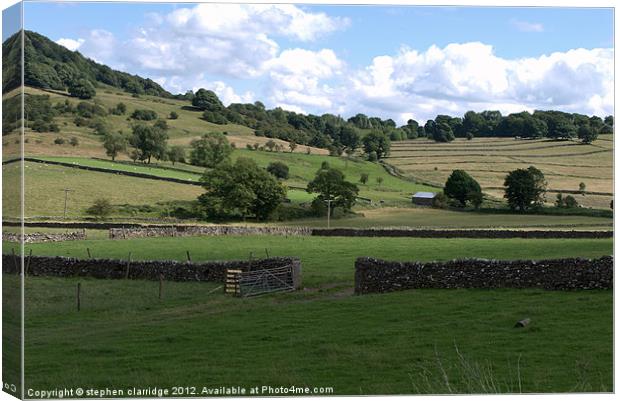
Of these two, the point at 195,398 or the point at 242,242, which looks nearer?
the point at 195,398

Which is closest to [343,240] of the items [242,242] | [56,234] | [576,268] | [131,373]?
[242,242]

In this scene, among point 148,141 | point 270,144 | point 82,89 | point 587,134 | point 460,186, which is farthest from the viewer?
point 148,141

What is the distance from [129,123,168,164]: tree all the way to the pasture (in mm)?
13655

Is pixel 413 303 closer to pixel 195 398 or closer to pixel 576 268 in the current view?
pixel 576 268

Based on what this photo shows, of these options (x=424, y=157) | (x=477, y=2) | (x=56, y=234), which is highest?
(x=477, y=2)

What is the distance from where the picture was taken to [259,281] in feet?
76.8

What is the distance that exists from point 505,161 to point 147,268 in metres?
11.9

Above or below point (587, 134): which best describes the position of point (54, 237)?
below

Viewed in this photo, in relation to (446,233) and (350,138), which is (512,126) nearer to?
(350,138)

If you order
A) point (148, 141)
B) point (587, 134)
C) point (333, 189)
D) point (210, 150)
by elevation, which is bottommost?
point (333, 189)

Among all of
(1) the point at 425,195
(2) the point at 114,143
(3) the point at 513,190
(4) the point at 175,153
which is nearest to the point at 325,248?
(4) the point at 175,153

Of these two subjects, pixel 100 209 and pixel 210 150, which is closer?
pixel 210 150

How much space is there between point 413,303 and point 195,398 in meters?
8.16

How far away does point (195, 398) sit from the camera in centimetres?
1082
